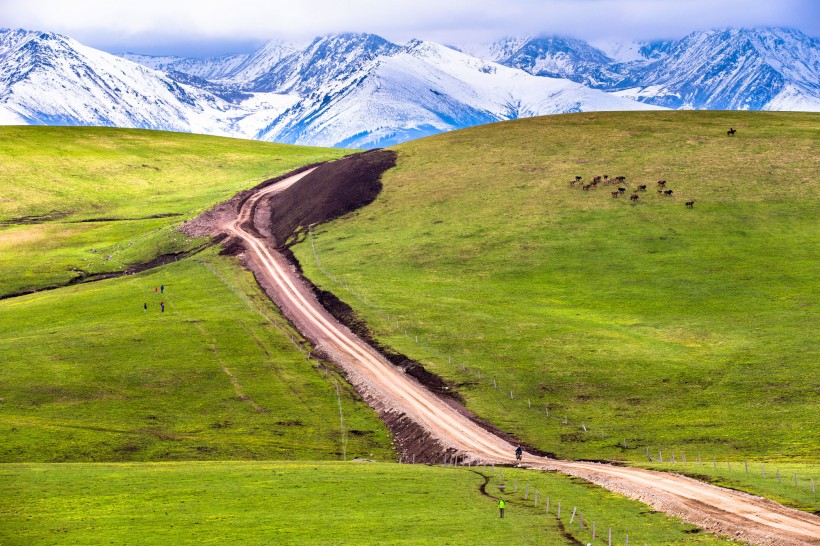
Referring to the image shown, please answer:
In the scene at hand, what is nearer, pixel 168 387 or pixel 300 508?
pixel 300 508

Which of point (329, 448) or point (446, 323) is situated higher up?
point (446, 323)

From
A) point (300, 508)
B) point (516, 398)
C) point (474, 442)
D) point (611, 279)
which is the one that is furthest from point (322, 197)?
point (300, 508)

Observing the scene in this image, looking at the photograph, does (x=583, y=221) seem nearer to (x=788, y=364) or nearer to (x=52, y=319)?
(x=788, y=364)

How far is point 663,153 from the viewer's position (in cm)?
17150

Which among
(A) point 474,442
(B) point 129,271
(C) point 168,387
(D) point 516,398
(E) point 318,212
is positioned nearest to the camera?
(A) point 474,442

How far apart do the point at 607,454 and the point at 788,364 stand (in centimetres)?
2731

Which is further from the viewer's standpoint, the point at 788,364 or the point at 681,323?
the point at 681,323

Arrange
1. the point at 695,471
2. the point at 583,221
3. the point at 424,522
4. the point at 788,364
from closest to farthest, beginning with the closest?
the point at 424,522
the point at 695,471
the point at 788,364
the point at 583,221

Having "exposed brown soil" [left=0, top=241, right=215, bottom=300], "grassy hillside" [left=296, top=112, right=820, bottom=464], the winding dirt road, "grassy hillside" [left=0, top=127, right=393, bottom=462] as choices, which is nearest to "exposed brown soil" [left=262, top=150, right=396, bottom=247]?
"grassy hillside" [left=296, top=112, right=820, bottom=464]

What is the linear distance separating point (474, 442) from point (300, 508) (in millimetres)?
27599

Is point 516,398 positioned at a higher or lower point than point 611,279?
lower

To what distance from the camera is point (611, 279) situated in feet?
411

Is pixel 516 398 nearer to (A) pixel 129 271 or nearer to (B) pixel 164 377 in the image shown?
(B) pixel 164 377

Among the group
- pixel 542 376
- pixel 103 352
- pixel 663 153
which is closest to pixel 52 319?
pixel 103 352
